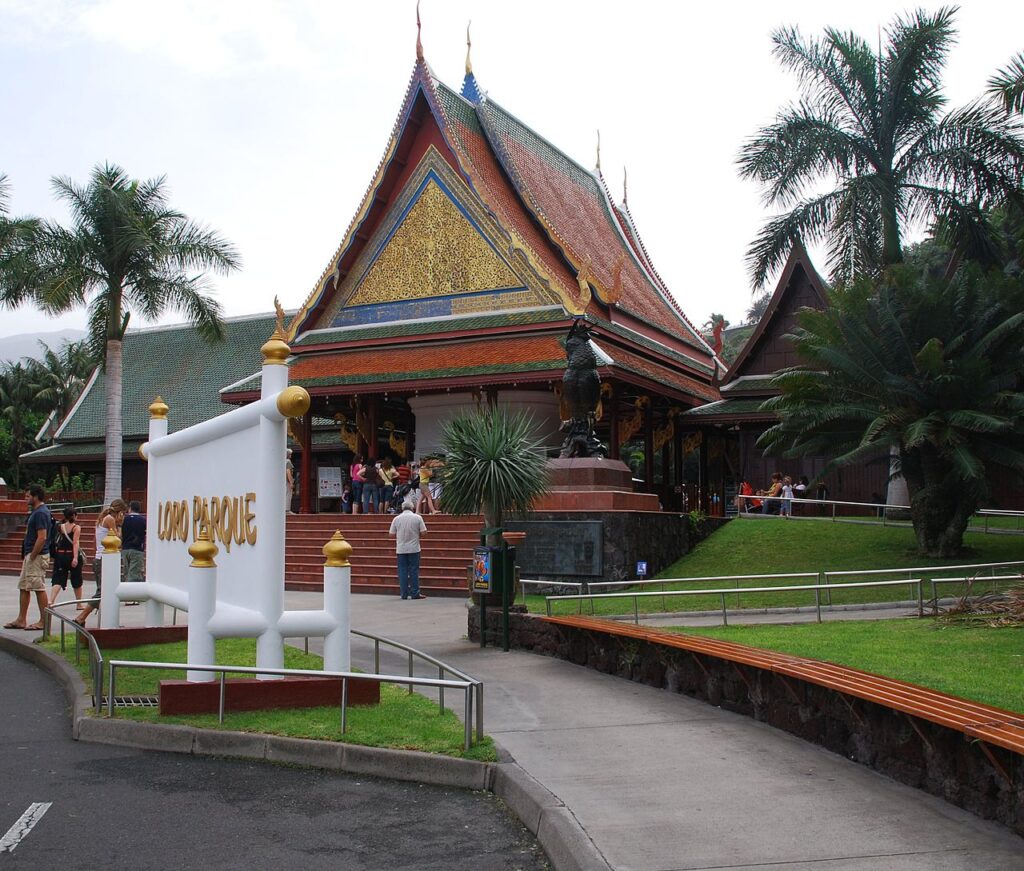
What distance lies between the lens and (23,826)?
18.4ft

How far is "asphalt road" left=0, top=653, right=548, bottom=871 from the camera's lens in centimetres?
514

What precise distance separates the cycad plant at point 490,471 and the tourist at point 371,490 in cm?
1140

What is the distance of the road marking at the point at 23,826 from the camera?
5312mm

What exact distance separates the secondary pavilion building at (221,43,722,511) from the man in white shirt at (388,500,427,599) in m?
7.57

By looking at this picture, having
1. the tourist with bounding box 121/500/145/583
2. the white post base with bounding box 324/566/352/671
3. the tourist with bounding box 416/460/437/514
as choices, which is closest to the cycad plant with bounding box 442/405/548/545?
the white post base with bounding box 324/566/352/671

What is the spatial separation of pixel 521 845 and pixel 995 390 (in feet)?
43.4

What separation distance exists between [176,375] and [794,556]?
28.6 meters

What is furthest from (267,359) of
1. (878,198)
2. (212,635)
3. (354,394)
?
(354,394)

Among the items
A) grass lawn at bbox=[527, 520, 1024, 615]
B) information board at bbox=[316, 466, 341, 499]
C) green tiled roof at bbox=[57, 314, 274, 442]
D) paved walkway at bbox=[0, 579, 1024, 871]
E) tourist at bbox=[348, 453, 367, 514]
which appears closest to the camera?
paved walkway at bbox=[0, 579, 1024, 871]

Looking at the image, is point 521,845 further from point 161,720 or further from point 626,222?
point 626,222

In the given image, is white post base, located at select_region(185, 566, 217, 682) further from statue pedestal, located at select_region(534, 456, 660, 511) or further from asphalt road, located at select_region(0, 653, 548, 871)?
statue pedestal, located at select_region(534, 456, 660, 511)

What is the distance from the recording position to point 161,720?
7555mm

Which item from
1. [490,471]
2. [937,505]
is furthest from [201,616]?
[937,505]

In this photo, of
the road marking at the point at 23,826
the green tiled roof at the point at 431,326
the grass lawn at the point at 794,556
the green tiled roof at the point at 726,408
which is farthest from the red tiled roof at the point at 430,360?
the road marking at the point at 23,826
